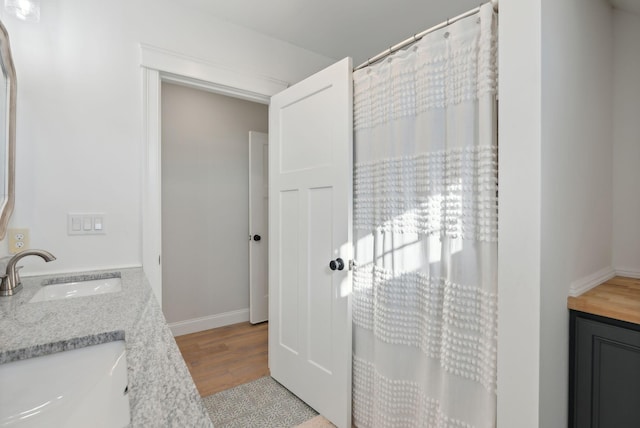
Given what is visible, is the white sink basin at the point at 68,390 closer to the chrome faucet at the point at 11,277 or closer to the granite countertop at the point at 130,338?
the granite countertop at the point at 130,338

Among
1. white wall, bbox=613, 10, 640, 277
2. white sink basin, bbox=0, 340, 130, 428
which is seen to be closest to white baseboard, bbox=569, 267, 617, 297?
white wall, bbox=613, 10, 640, 277

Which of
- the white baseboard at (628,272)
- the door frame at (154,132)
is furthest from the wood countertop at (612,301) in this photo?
the door frame at (154,132)

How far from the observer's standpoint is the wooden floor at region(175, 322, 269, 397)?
2.20 m

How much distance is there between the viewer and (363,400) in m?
1.65

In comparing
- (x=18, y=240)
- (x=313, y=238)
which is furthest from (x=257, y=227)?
(x=18, y=240)

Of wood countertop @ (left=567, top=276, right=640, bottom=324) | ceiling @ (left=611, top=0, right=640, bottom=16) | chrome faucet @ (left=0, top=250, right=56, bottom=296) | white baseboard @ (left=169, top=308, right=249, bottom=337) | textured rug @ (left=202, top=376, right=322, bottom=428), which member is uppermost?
ceiling @ (left=611, top=0, right=640, bottom=16)

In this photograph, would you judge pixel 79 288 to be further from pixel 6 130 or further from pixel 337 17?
pixel 337 17

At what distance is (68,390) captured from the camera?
0.75 meters

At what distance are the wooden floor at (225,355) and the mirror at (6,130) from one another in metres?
1.53

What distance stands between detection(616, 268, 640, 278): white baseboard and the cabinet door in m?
0.69

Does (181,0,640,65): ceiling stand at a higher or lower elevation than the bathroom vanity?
higher

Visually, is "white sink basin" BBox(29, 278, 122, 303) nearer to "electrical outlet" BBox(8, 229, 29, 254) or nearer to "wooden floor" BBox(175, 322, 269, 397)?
"electrical outlet" BBox(8, 229, 29, 254)

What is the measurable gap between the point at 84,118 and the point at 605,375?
8.43 ft

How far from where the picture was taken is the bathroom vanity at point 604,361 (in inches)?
40.6
